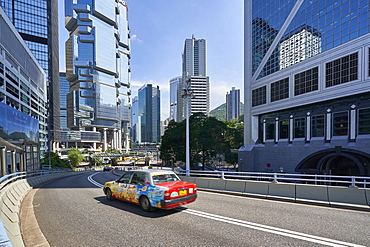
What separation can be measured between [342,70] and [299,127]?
976 cm

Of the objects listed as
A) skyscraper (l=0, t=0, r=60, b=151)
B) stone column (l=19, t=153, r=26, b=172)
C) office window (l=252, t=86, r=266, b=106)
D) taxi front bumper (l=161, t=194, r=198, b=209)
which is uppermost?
skyscraper (l=0, t=0, r=60, b=151)

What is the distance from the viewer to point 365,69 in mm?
23078

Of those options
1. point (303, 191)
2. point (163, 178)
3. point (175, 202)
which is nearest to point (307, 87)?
point (303, 191)

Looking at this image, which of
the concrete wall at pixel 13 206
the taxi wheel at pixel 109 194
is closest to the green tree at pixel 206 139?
the concrete wall at pixel 13 206

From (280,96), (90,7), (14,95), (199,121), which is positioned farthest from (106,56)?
(280,96)

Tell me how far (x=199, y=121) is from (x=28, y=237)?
37855mm

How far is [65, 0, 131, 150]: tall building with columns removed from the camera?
114875mm

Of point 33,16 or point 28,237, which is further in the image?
point 33,16

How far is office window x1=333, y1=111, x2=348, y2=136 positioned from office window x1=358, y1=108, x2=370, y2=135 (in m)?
1.42

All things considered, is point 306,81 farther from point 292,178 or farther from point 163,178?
point 163,178

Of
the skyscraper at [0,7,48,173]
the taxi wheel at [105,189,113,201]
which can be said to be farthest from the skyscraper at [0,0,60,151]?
the taxi wheel at [105,189,113,201]

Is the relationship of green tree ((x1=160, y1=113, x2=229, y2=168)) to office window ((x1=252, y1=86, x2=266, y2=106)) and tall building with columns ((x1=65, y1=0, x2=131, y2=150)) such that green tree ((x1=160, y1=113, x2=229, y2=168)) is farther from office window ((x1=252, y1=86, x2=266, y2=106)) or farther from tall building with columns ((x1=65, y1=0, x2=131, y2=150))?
tall building with columns ((x1=65, y1=0, x2=131, y2=150))

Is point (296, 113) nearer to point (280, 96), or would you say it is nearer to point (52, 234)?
point (280, 96)

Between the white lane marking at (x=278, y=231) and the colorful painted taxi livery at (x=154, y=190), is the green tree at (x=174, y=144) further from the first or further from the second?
the white lane marking at (x=278, y=231)
